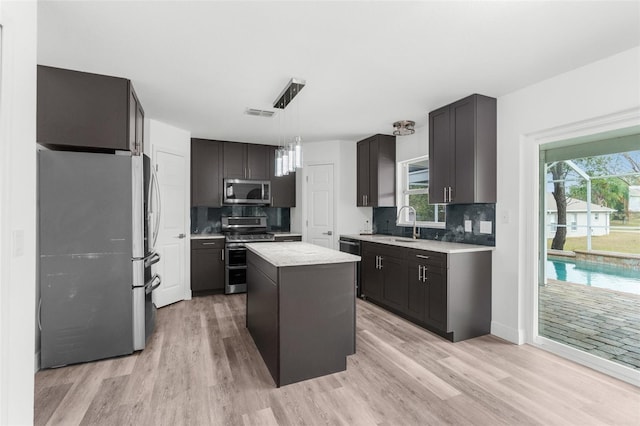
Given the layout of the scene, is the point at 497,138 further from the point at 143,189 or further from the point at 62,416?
the point at 62,416

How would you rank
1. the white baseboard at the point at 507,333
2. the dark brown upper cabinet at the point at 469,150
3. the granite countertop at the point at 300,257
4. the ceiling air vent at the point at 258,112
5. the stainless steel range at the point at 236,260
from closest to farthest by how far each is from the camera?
1. the granite countertop at the point at 300,257
2. the white baseboard at the point at 507,333
3. the dark brown upper cabinet at the point at 469,150
4. the ceiling air vent at the point at 258,112
5. the stainless steel range at the point at 236,260

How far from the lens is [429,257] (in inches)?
130

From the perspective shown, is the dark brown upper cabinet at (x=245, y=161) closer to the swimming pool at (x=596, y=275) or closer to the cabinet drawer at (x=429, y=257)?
the cabinet drawer at (x=429, y=257)

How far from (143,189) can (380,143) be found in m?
3.30

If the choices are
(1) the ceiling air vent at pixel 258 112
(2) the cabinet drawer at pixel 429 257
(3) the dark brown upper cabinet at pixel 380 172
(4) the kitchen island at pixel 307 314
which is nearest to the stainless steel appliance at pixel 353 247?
(3) the dark brown upper cabinet at pixel 380 172

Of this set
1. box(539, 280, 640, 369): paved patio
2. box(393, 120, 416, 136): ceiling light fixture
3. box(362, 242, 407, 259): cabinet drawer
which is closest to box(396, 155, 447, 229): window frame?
box(393, 120, 416, 136): ceiling light fixture

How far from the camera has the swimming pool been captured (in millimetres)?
2451

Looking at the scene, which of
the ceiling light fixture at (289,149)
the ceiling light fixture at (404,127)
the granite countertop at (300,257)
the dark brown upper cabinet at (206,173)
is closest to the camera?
the granite countertop at (300,257)

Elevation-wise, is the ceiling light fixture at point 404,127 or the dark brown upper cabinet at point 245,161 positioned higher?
the ceiling light fixture at point 404,127

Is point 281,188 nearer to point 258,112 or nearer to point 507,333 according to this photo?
point 258,112

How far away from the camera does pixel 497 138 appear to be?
328 centimetres

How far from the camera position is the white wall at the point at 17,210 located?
1.39 m

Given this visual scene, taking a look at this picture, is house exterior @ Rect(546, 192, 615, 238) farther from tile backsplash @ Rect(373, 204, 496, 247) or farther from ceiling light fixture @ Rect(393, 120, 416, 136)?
ceiling light fixture @ Rect(393, 120, 416, 136)

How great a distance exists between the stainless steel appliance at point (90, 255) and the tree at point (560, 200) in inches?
148
